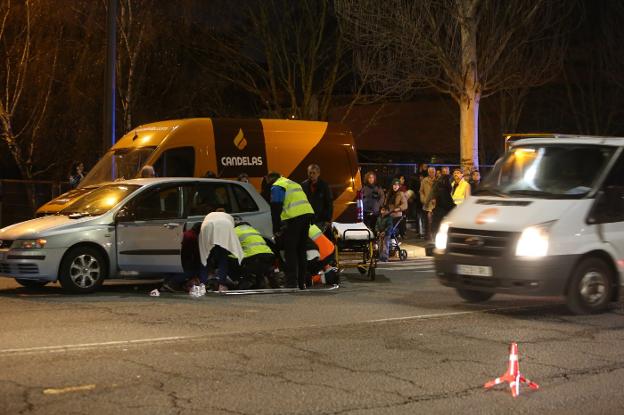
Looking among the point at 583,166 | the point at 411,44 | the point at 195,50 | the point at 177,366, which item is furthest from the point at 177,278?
the point at 195,50

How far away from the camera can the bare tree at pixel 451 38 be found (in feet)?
74.4

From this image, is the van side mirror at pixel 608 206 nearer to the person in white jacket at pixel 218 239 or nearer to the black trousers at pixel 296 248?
the black trousers at pixel 296 248

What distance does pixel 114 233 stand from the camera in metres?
11.6

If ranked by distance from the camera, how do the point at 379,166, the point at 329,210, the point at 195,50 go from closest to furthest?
the point at 329,210
the point at 379,166
the point at 195,50

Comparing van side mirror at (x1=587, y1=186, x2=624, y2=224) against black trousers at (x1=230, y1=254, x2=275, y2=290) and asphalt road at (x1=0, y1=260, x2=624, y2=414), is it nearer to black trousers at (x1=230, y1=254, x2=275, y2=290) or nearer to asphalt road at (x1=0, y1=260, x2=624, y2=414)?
asphalt road at (x1=0, y1=260, x2=624, y2=414)

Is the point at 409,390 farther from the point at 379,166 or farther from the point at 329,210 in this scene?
the point at 379,166

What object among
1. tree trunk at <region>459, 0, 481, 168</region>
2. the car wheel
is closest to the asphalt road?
the car wheel

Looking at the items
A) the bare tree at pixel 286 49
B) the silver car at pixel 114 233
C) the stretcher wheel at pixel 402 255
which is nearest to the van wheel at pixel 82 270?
the silver car at pixel 114 233

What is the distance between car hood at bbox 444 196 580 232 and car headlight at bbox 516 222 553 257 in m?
0.07

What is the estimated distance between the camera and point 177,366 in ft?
23.6

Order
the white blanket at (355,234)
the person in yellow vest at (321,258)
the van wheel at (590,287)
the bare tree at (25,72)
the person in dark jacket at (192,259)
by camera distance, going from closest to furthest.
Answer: the van wheel at (590,287) → the person in dark jacket at (192,259) → the person in yellow vest at (321,258) → the white blanket at (355,234) → the bare tree at (25,72)

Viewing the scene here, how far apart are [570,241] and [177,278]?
5.33 m

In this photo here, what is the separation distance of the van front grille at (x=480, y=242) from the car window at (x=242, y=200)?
3.62m

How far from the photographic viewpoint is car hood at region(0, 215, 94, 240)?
11.2 m
